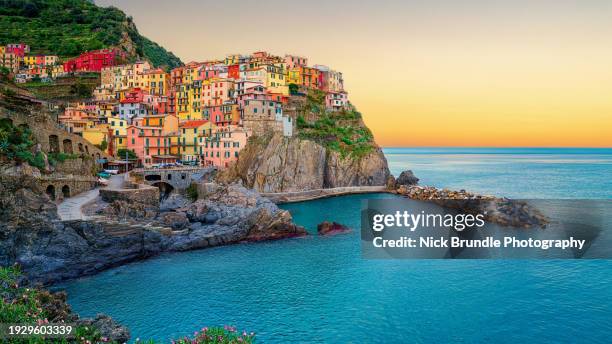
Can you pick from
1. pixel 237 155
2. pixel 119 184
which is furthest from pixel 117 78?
pixel 119 184

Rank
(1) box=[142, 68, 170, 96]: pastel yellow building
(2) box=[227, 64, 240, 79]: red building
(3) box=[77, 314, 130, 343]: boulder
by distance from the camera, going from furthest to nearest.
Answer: (1) box=[142, 68, 170, 96]: pastel yellow building
(2) box=[227, 64, 240, 79]: red building
(3) box=[77, 314, 130, 343]: boulder

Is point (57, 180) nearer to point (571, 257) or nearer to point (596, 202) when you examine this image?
point (571, 257)

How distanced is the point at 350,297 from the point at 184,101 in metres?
56.2

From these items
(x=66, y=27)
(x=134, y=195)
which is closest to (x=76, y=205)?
(x=134, y=195)

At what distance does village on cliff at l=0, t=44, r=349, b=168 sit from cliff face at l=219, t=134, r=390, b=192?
83.3 inches

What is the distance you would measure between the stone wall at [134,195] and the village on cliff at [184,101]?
1883cm

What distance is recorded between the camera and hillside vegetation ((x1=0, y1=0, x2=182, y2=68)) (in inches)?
3772

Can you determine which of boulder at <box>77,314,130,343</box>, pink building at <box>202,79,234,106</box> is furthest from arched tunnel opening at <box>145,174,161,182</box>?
boulder at <box>77,314,130,343</box>

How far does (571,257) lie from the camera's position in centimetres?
3272

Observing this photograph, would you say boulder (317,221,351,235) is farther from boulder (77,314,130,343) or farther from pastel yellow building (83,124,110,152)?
pastel yellow building (83,124,110,152)

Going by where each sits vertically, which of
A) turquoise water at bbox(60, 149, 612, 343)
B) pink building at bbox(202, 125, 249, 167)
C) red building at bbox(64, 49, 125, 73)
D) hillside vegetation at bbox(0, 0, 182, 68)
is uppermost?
hillside vegetation at bbox(0, 0, 182, 68)

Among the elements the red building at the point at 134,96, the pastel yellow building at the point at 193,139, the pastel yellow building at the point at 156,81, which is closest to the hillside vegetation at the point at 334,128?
the pastel yellow building at the point at 193,139

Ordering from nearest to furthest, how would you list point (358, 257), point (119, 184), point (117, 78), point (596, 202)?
1. point (358, 257)
2. point (119, 184)
3. point (596, 202)
4. point (117, 78)

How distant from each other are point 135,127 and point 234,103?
14.7m
